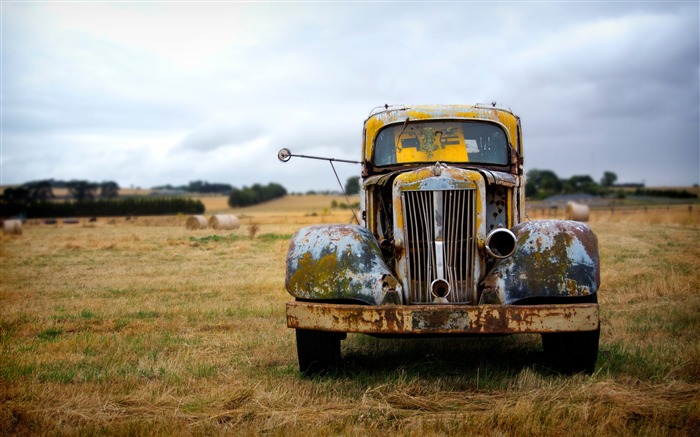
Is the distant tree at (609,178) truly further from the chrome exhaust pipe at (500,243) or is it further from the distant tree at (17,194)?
the chrome exhaust pipe at (500,243)

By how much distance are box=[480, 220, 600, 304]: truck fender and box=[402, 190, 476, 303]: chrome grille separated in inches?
8.6

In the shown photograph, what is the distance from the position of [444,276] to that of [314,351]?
1.26 meters

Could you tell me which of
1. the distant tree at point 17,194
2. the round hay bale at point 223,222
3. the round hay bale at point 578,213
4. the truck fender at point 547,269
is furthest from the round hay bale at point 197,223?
the distant tree at point 17,194

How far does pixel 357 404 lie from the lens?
16.0ft

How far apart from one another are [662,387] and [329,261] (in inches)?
104

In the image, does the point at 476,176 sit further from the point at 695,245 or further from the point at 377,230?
the point at 695,245

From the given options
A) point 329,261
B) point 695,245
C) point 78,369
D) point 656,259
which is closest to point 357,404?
point 329,261

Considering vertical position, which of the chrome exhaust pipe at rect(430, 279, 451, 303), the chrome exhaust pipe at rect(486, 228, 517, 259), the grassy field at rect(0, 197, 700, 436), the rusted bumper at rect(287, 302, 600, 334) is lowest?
the grassy field at rect(0, 197, 700, 436)

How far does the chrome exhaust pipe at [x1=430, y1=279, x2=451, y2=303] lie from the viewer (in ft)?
18.0

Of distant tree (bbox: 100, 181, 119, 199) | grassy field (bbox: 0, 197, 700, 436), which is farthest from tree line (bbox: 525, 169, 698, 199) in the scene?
grassy field (bbox: 0, 197, 700, 436)

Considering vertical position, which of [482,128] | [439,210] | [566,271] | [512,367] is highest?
[482,128]

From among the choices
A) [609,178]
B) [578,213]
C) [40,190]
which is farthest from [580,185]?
[40,190]

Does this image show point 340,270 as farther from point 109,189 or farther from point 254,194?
point 109,189

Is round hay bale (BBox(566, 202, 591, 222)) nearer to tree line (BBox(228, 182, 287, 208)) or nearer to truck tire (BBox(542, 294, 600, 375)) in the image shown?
truck tire (BBox(542, 294, 600, 375))
